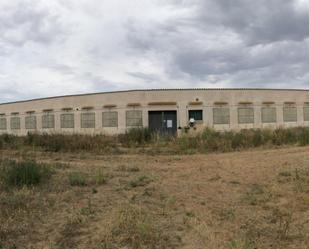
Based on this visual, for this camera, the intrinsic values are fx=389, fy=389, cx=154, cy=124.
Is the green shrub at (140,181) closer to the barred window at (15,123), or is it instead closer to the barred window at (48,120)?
the barred window at (48,120)

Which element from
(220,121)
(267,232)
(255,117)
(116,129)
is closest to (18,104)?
(116,129)

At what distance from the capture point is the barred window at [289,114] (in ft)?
120

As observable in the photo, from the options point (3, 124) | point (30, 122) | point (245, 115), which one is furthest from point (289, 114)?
point (3, 124)

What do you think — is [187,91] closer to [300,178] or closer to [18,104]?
[18,104]

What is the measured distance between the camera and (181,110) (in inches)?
1353

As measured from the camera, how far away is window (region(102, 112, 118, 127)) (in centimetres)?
3503

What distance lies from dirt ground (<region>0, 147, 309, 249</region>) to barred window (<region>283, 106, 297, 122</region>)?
28.8 metres

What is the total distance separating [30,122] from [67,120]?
601cm

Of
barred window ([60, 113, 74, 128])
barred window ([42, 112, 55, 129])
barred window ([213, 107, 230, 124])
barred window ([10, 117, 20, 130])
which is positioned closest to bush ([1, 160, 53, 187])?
barred window ([213, 107, 230, 124])

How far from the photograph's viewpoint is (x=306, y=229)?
5.22 meters

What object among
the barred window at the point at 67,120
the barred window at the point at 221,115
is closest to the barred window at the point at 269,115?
the barred window at the point at 221,115

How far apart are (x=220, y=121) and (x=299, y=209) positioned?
2917 centimetres

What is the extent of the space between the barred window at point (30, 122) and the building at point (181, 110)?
3956 millimetres

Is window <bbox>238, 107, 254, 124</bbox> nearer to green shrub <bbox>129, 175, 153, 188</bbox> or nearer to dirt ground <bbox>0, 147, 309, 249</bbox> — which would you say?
dirt ground <bbox>0, 147, 309, 249</bbox>
